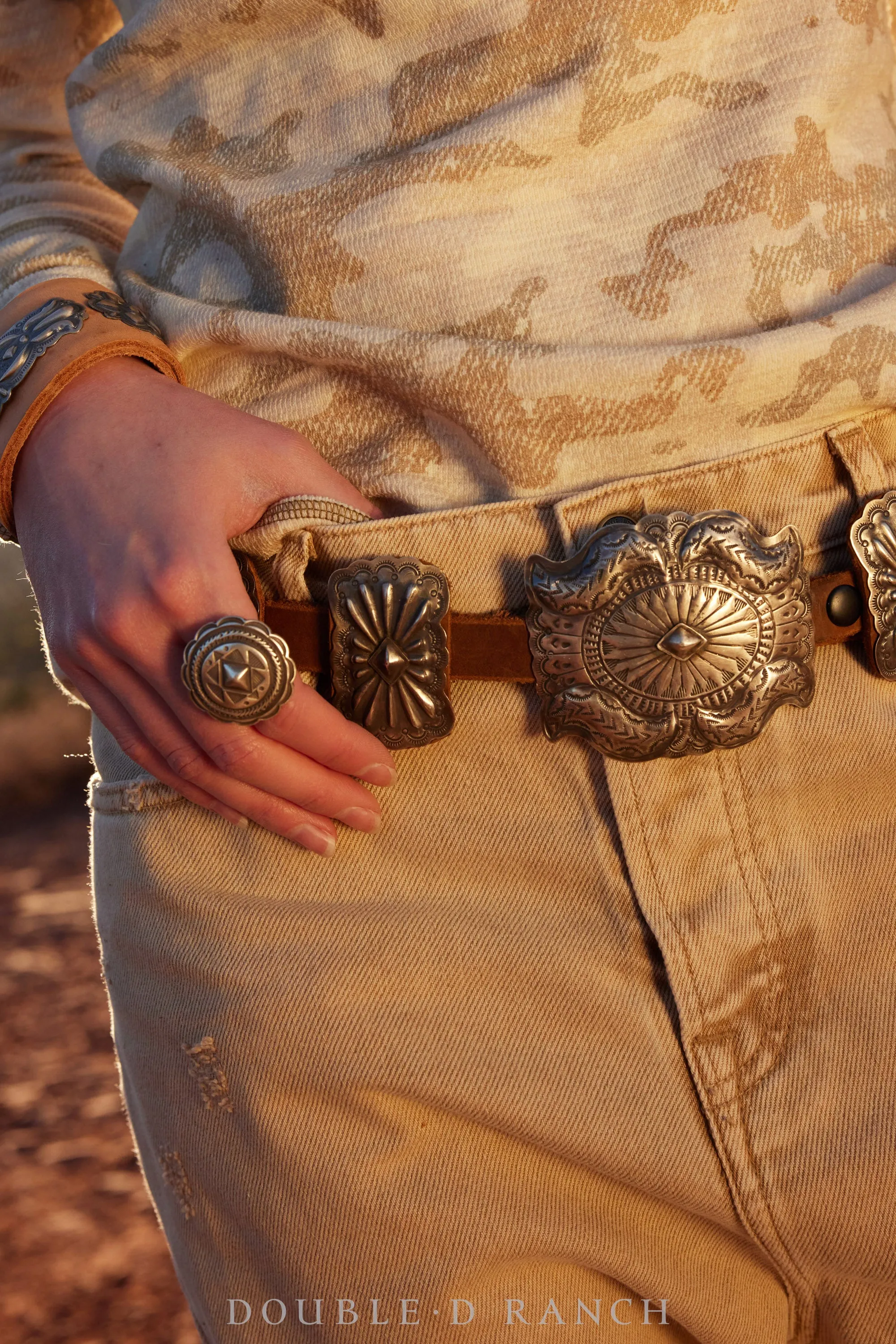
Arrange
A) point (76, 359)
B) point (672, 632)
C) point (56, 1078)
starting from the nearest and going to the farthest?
point (672, 632) → point (76, 359) → point (56, 1078)

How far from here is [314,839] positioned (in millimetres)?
828

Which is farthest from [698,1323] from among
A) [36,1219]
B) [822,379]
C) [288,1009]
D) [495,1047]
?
[36,1219]

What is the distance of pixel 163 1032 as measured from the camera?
873mm

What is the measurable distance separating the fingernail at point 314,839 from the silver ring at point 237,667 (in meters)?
0.10

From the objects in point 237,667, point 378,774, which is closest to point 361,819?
point 378,774

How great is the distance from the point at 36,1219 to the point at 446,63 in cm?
288

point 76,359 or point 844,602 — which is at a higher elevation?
point 76,359

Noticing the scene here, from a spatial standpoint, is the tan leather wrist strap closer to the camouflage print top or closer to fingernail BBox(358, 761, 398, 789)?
the camouflage print top

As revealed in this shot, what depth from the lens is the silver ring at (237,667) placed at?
77 centimetres

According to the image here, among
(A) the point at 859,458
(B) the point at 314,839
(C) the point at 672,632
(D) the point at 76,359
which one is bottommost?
(B) the point at 314,839

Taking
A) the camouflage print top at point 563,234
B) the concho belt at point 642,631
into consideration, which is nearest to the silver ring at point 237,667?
the concho belt at point 642,631

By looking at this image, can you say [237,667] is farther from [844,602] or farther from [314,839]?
[844,602]

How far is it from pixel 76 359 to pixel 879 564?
626 mm

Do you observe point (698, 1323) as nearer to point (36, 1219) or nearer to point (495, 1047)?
point (495, 1047)
